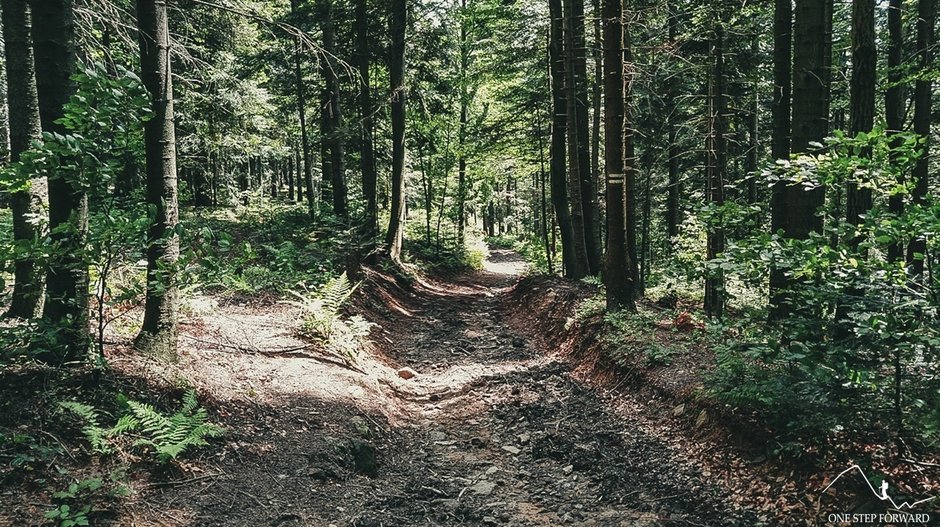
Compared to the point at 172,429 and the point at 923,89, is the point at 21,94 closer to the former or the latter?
the point at 172,429

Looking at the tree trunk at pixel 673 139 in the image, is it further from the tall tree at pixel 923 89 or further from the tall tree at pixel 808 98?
the tall tree at pixel 808 98

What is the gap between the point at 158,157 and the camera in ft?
18.9

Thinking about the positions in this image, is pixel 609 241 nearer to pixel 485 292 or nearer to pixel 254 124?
pixel 485 292

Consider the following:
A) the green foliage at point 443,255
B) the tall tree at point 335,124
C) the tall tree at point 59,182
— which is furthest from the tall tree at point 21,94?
the green foliage at point 443,255

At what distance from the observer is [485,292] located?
20.3 m

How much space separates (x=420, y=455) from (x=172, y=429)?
2.77 meters

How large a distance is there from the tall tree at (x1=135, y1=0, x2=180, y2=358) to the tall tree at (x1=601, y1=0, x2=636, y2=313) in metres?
6.46

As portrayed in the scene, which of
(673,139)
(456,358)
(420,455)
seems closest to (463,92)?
(673,139)

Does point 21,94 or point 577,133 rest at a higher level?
point 577,133

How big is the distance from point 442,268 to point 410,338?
1147 centimetres

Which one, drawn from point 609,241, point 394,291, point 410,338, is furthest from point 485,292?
point 609,241

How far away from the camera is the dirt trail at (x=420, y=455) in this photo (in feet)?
14.9

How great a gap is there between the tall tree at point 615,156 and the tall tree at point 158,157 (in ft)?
21.2

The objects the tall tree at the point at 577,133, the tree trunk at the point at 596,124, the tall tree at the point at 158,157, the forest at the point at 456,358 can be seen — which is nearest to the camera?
the forest at the point at 456,358
